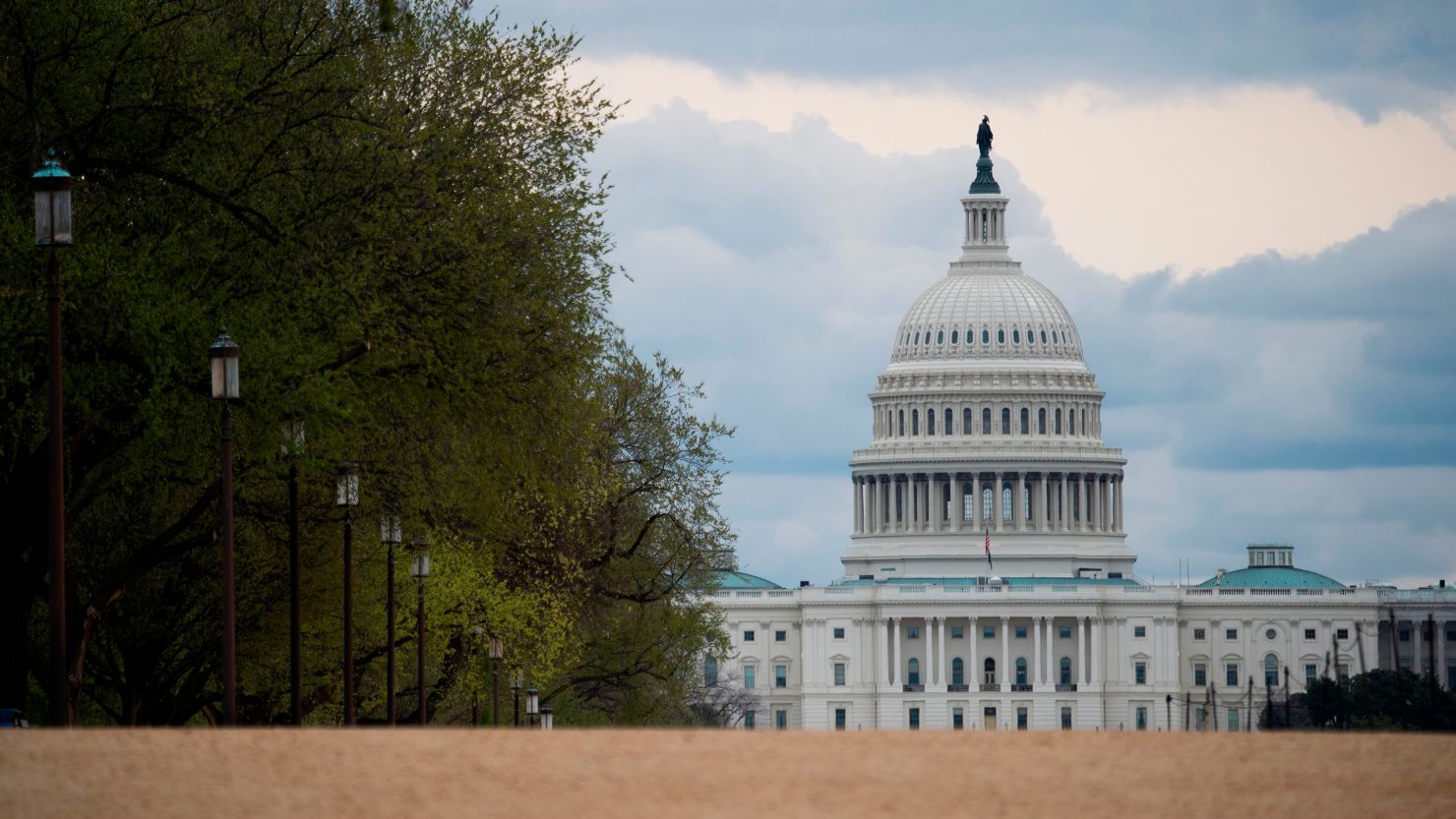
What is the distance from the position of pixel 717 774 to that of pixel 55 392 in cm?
1279

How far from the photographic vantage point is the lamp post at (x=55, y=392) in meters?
30.2

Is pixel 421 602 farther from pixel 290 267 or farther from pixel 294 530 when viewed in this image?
pixel 290 267

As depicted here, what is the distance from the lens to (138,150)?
37.7m

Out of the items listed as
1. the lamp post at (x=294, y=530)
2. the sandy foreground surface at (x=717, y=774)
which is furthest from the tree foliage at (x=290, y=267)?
the sandy foreground surface at (x=717, y=774)

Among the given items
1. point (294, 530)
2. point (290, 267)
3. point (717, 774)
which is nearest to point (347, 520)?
point (294, 530)

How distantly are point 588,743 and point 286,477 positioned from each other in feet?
64.4

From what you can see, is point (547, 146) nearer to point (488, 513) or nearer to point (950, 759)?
point (488, 513)

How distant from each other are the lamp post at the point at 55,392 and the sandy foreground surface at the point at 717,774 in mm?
7905

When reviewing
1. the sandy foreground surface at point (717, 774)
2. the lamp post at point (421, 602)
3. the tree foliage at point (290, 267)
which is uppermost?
the tree foliage at point (290, 267)

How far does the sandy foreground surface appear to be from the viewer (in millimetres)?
19188

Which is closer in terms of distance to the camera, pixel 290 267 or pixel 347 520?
pixel 290 267

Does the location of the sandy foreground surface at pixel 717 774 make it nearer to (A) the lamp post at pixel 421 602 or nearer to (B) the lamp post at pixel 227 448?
(B) the lamp post at pixel 227 448

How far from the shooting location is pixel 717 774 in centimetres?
2031

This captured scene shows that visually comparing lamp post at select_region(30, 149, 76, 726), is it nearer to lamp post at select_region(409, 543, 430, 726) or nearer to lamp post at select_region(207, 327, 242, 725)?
lamp post at select_region(207, 327, 242, 725)
